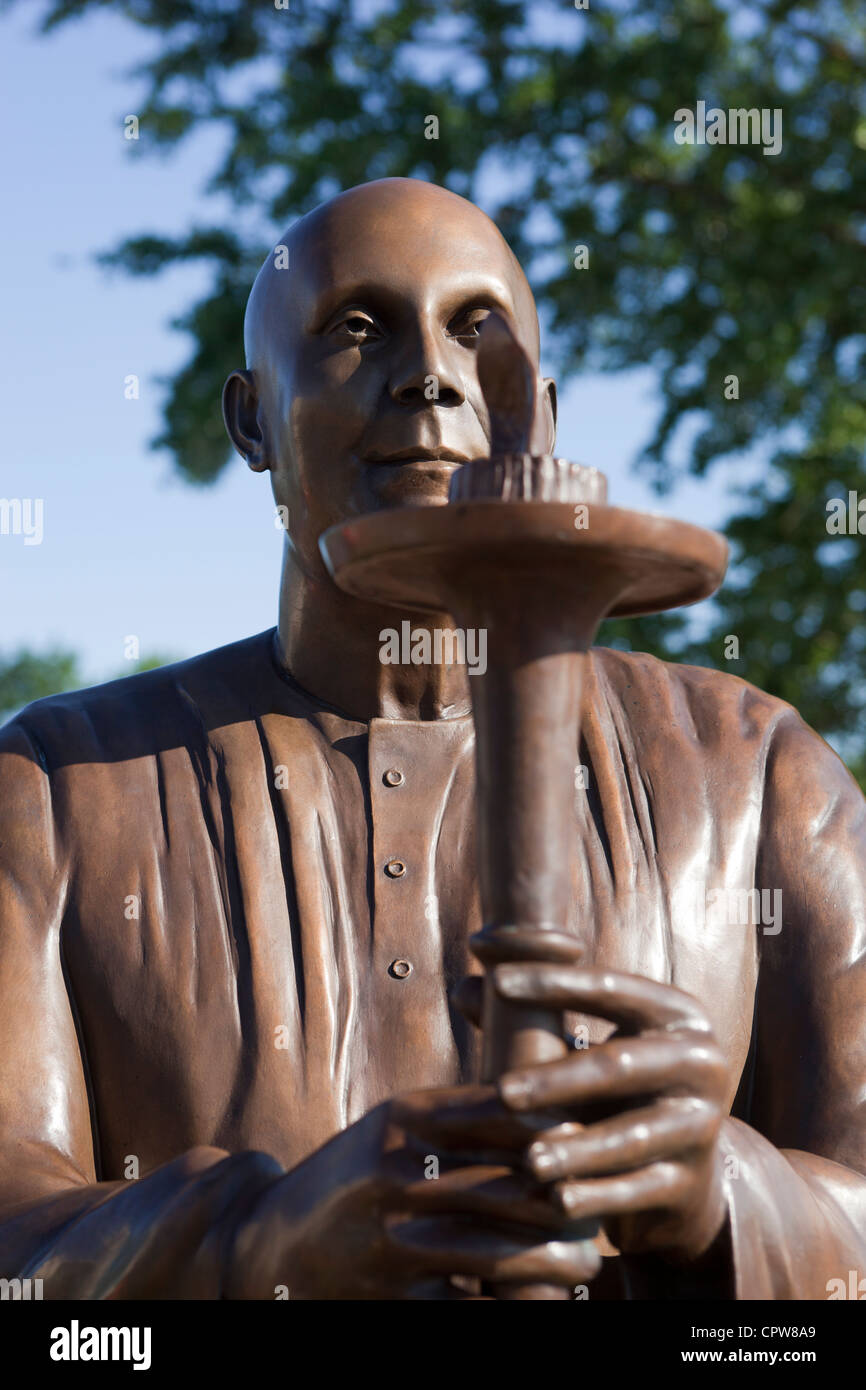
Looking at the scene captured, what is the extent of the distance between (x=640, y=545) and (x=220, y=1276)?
3.63 feet

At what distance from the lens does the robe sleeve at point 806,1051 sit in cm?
257

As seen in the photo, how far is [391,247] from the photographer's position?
3.15 metres

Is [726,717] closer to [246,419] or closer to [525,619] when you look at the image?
[246,419]

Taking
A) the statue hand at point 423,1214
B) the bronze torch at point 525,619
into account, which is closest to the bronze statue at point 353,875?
the statue hand at point 423,1214

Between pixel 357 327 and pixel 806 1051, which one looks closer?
pixel 806 1051

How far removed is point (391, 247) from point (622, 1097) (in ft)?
5.39

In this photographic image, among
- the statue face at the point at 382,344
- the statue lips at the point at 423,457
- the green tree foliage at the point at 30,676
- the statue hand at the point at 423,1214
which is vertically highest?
the green tree foliage at the point at 30,676

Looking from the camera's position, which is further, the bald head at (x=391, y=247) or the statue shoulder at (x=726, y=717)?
the statue shoulder at (x=726, y=717)

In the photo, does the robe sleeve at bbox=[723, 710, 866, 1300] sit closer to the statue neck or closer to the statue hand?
the statue hand

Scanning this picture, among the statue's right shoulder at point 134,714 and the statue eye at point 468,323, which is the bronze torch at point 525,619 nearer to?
the statue eye at point 468,323

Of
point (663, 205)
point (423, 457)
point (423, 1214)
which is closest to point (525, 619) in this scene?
point (423, 1214)

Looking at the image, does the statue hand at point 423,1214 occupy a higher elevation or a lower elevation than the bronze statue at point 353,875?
lower

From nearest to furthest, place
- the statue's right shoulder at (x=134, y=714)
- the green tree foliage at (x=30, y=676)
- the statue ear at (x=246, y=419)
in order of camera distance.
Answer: the statue's right shoulder at (x=134, y=714) < the statue ear at (x=246, y=419) < the green tree foliage at (x=30, y=676)
